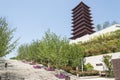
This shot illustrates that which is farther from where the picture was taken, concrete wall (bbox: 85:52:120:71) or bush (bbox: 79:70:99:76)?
concrete wall (bbox: 85:52:120:71)

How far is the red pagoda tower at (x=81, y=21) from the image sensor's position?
96206mm

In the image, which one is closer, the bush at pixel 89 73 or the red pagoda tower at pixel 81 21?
the bush at pixel 89 73

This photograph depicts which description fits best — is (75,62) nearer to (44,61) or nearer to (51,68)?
(51,68)

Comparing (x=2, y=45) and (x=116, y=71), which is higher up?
(x=2, y=45)

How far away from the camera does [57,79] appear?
31578 mm

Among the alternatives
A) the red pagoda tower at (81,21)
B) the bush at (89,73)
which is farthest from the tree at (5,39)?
the red pagoda tower at (81,21)

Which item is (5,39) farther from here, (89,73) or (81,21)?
(81,21)

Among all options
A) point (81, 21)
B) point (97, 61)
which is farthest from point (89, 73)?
point (81, 21)

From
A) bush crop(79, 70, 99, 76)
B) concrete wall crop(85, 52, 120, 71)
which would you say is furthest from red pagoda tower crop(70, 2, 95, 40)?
bush crop(79, 70, 99, 76)

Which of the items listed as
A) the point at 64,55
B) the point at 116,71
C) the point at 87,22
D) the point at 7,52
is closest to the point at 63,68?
the point at 64,55

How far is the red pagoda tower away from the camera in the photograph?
9621cm

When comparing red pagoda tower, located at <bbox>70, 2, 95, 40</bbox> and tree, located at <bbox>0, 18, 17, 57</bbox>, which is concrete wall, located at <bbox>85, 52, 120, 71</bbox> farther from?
red pagoda tower, located at <bbox>70, 2, 95, 40</bbox>

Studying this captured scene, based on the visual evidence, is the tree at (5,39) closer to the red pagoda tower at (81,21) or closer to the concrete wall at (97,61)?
the concrete wall at (97,61)

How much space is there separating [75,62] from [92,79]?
9.71 m
